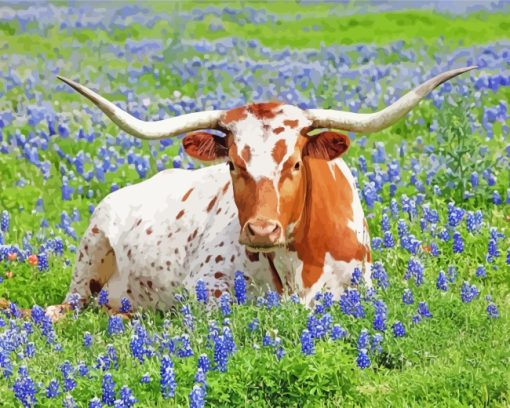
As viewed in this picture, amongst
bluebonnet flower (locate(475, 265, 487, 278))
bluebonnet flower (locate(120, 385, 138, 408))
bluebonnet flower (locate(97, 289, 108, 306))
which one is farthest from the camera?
bluebonnet flower (locate(97, 289, 108, 306))

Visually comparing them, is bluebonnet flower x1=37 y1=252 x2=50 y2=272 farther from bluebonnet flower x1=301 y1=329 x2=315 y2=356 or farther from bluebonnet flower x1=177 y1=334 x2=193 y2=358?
bluebonnet flower x1=301 y1=329 x2=315 y2=356

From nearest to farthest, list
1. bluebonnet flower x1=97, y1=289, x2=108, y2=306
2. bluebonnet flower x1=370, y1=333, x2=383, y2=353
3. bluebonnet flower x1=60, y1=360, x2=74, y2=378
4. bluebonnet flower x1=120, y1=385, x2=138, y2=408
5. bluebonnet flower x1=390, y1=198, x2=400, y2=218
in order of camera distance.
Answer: bluebonnet flower x1=120, y1=385, x2=138, y2=408
bluebonnet flower x1=60, y1=360, x2=74, y2=378
bluebonnet flower x1=370, y1=333, x2=383, y2=353
bluebonnet flower x1=97, y1=289, x2=108, y2=306
bluebonnet flower x1=390, y1=198, x2=400, y2=218

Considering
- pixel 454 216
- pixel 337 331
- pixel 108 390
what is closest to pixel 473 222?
pixel 454 216

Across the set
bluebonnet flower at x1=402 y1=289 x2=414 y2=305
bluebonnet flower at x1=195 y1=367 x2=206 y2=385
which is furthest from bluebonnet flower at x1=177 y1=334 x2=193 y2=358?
bluebonnet flower at x1=402 y1=289 x2=414 y2=305

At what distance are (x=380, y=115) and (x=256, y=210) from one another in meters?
0.92

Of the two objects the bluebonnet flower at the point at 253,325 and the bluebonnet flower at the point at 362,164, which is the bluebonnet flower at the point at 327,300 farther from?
the bluebonnet flower at the point at 362,164

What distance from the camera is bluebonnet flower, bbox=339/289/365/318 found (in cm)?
767

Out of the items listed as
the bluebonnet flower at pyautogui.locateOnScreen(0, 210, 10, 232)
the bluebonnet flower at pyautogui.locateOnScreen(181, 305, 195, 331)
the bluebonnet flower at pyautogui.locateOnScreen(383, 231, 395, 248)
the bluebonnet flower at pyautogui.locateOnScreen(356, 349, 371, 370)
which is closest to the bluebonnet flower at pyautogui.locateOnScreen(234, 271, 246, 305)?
the bluebonnet flower at pyautogui.locateOnScreen(181, 305, 195, 331)

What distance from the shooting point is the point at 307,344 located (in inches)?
274

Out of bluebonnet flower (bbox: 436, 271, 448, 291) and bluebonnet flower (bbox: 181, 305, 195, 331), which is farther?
bluebonnet flower (bbox: 436, 271, 448, 291)

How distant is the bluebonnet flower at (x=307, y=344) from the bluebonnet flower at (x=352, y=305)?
74 centimetres

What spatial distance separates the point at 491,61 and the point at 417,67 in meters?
1.07

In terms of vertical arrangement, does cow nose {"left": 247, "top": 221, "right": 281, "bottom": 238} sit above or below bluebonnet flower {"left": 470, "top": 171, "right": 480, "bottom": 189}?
above

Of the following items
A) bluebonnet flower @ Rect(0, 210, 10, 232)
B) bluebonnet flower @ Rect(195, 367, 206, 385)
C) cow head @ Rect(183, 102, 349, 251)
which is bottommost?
bluebonnet flower @ Rect(0, 210, 10, 232)
